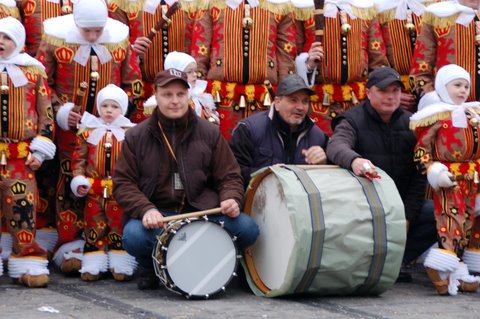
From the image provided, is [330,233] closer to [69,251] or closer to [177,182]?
[177,182]

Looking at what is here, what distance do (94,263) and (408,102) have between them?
106 inches

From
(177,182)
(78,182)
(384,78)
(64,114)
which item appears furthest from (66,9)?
(384,78)

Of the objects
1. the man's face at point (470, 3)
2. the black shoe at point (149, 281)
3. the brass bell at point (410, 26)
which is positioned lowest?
the black shoe at point (149, 281)

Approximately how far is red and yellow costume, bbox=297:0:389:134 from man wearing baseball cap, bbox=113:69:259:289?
61.5 inches

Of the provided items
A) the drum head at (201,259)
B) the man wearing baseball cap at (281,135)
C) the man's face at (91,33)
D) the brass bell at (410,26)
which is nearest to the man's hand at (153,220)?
the drum head at (201,259)

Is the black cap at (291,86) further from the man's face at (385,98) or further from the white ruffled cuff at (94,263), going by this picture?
the white ruffled cuff at (94,263)

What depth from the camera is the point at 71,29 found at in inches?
338

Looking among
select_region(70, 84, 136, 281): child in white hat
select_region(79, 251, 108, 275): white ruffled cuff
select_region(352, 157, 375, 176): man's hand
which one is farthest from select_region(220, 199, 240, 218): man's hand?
select_region(79, 251, 108, 275): white ruffled cuff

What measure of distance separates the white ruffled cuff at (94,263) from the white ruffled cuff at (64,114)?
91 cm

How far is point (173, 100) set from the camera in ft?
25.6

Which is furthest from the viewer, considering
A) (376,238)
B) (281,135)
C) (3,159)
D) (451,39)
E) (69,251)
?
(451,39)

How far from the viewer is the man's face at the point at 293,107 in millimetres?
8141

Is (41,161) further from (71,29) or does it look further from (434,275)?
(434,275)

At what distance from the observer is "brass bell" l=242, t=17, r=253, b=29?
355 inches
